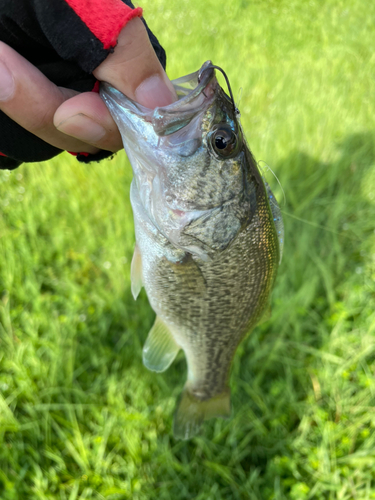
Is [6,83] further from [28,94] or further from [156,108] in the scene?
Answer: [156,108]

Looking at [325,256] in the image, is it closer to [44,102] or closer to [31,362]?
[31,362]

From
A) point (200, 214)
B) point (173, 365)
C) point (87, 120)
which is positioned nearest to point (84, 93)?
point (87, 120)

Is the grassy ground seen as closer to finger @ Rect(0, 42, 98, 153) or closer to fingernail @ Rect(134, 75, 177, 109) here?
fingernail @ Rect(134, 75, 177, 109)

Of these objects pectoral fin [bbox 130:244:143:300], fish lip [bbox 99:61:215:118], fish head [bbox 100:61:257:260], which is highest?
fish lip [bbox 99:61:215:118]

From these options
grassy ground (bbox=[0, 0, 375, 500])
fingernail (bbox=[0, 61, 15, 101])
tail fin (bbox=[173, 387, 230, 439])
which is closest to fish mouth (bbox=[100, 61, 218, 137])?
fingernail (bbox=[0, 61, 15, 101])

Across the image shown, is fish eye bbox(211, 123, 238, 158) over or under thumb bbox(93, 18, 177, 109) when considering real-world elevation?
under

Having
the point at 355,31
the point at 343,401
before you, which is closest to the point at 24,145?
the point at 343,401

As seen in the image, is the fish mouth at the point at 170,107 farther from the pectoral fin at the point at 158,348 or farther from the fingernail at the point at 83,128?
the pectoral fin at the point at 158,348

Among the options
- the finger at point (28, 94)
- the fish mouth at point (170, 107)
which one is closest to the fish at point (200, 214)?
the fish mouth at point (170, 107)
